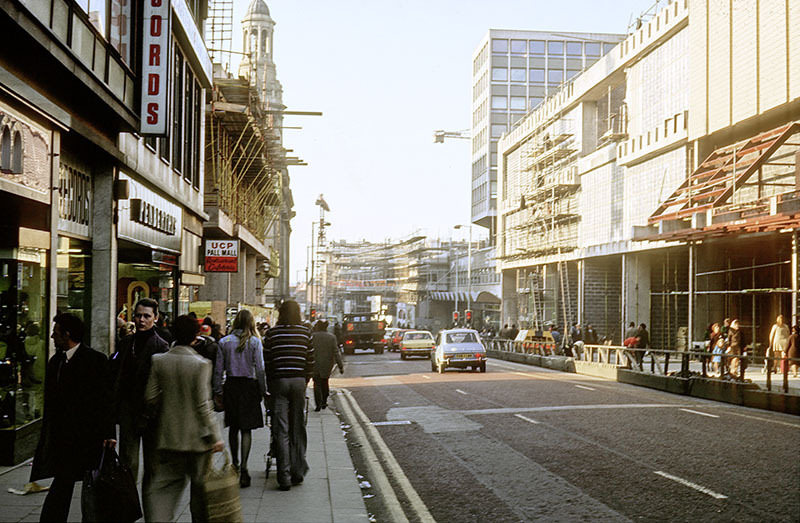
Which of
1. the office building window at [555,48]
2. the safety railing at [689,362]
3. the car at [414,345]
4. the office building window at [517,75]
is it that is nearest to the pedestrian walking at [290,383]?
the safety railing at [689,362]

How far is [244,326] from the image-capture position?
367 inches

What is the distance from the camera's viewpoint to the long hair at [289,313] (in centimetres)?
909

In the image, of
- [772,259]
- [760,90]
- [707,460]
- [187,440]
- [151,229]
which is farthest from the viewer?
[772,259]

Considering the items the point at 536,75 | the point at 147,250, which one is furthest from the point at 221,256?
the point at 536,75

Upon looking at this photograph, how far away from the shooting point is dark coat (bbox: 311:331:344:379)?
14.3m

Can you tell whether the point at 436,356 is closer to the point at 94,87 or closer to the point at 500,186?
the point at 94,87

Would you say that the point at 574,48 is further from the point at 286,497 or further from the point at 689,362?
the point at 286,497

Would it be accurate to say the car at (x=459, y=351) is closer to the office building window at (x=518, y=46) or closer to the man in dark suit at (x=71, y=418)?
the man in dark suit at (x=71, y=418)

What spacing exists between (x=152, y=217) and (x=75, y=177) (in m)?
4.96

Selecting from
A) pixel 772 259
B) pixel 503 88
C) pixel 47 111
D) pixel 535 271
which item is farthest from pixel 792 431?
pixel 503 88

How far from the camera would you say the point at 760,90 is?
29.8 metres

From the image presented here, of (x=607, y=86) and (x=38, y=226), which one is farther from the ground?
(x=607, y=86)

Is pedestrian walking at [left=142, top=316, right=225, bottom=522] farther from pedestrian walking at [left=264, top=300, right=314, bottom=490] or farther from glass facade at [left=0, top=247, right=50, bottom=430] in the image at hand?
glass facade at [left=0, top=247, right=50, bottom=430]

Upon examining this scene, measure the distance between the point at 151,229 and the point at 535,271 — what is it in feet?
152
